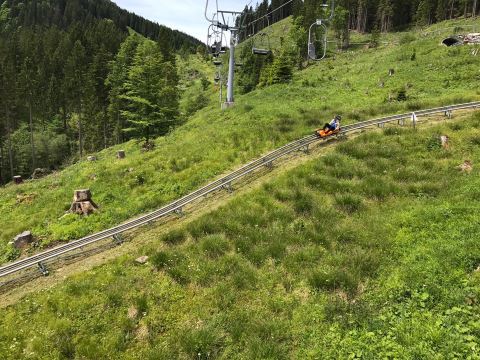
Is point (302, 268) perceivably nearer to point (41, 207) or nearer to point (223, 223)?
point (223, 223)

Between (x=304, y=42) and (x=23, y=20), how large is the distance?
150 meters

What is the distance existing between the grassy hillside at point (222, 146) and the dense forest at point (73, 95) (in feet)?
44.6

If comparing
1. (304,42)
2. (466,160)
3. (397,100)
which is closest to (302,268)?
(466,160)

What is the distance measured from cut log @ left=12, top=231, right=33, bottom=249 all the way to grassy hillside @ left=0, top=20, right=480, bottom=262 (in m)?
0.35

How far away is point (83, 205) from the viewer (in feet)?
55.4

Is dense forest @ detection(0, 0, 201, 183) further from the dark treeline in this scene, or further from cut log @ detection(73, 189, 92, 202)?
the dark treeline

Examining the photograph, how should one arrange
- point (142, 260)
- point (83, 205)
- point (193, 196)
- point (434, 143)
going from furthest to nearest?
point (434, 143) < point (83, 205) < point (193, 196) < point (142, 260)

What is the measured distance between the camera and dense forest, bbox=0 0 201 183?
4575 centimetres

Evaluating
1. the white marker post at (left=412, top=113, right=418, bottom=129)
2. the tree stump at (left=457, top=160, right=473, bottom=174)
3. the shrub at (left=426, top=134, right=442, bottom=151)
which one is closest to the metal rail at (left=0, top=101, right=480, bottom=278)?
the white marker post at (left=412, top=113, right=418, bottom=129)

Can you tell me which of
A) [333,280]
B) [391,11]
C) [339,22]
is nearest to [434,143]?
[333,280]

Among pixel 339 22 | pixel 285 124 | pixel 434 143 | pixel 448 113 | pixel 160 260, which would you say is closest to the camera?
pixel 160 260

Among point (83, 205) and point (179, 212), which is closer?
point (179, 212)

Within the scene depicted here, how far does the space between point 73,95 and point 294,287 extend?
2572 inches

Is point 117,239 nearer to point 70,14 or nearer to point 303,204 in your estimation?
point 303,204
